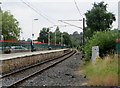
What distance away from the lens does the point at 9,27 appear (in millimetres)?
110062

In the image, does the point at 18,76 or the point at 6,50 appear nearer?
the point at 18,76

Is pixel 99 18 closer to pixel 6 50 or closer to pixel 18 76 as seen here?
pixel 6 50

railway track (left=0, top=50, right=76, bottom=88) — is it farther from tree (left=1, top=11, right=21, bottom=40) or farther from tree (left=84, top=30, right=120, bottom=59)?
tree (left=1, top=11, right=21, bottom=40)

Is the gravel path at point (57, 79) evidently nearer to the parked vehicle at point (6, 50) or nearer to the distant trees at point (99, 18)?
the distant trees at point (99, 18)

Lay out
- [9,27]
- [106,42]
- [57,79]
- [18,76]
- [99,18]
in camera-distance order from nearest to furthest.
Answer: [57,79] → [18,76] → [106,42] → [99,18] → [9,27]

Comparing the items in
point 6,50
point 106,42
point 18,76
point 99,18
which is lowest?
point 18,76

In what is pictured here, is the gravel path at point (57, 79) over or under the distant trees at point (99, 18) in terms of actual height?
under

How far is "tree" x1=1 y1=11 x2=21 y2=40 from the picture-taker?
10731cm

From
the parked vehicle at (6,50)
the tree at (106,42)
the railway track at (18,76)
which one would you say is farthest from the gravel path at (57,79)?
the parked vehicle at (6,50)

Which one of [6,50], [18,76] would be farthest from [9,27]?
[18,76]

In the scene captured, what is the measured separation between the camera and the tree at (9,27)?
107m

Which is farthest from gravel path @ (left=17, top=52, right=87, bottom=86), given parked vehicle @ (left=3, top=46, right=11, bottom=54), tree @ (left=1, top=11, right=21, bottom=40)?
tree @ (left=1, top=11, right=21, bottom=40)

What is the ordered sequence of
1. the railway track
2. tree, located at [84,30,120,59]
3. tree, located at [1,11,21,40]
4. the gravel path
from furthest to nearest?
tree, located at [1,11,21,40] < tree, located at [84,30,120,59] < the gravel path < the railway track

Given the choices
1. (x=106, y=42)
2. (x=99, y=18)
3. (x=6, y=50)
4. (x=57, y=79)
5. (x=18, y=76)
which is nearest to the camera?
(x=57, y=79)
